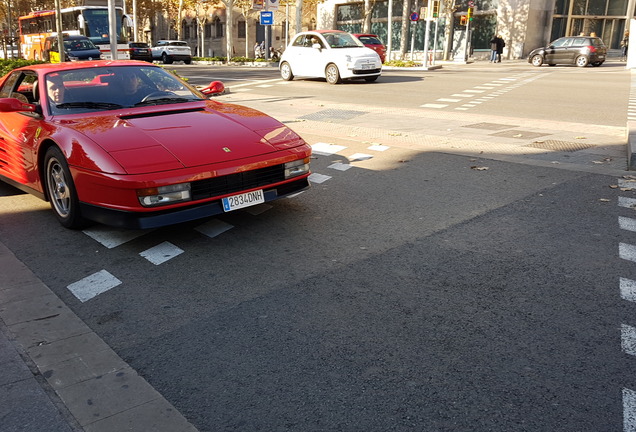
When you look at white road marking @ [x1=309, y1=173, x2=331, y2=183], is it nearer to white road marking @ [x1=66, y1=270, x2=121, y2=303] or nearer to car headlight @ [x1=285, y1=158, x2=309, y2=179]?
car headlight @ [x1=285, y1=158, x2=309, y2=179]

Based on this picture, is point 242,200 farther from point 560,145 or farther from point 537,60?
point 537,60

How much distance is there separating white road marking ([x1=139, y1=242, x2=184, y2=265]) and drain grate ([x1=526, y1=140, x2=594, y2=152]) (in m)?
6.62

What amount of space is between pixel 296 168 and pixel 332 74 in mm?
16326

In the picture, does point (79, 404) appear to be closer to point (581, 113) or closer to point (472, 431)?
point (472, 431)

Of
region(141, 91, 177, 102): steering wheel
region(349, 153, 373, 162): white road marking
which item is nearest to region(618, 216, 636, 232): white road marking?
region(349, 153, 373, 162): white road marking

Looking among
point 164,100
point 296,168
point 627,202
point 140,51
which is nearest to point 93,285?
point 296,168

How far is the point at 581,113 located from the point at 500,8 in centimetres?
3314

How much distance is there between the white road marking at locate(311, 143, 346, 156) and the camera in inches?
363

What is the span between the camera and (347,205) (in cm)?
640

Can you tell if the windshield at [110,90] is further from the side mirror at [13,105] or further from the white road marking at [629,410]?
the white road marking at [629,410]

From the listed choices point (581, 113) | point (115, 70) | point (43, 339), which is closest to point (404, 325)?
point (43, 339)

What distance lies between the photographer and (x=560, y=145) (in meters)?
9.80

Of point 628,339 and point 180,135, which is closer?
point 628,339

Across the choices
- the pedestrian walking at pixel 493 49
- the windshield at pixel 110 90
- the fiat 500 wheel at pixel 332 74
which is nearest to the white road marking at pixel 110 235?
the windshield at pixel 110 90
